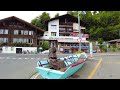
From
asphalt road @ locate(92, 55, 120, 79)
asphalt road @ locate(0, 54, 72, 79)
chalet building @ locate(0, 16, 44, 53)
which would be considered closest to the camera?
asphalt road @ locate(92, 55, 120, 79)

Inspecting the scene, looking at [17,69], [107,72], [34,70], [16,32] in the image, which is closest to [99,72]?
[107,72]

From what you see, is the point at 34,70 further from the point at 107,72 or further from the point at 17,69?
the point at 107,72

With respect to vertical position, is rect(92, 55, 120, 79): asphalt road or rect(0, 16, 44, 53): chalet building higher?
rect(0, 16, 44, 53): chalet building

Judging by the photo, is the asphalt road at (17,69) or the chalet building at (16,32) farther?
the chalet building at (16,32)

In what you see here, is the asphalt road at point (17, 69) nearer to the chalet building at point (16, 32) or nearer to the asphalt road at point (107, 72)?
the asphalt road at point (107, 72)

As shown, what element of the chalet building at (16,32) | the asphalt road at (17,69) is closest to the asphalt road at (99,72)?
the asphalt road at (17,69)

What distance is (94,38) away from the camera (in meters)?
60.7

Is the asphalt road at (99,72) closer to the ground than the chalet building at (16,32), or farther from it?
closer to the ground

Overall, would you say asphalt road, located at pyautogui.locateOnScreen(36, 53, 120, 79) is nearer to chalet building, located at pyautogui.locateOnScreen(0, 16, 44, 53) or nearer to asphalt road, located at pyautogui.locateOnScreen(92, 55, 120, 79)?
asphalt road, located at pyautogui.locateOnScreen(92, 55, 120, 79)

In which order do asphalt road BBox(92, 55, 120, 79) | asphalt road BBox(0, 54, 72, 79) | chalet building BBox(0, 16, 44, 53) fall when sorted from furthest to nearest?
chalet building BBox(0, 16, 44, 53), asphalt road BBox(0, 54, 72, 79), asphalt road BBox(92, 55, 120, 79)

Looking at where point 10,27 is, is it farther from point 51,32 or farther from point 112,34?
point 112,34

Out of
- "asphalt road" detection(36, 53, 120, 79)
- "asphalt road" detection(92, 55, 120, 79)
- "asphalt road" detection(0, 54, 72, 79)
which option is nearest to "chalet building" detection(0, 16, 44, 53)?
"asphalt road" detection(0, 54, 72, 79)
